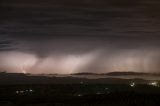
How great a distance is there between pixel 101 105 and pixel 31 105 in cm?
1711

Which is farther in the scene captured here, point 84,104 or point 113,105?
point 84,104

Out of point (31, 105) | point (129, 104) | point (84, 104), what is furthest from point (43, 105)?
point (129, 104)

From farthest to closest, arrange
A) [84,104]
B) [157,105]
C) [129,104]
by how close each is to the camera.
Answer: [84,104]
[129,104]
[157,105]

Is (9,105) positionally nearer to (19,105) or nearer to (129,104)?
(19,105)

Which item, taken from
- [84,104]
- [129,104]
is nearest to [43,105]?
[84,104]

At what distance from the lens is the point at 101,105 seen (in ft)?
338

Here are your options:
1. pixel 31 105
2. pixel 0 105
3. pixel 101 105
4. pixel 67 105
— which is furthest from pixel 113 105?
pixel 0 105

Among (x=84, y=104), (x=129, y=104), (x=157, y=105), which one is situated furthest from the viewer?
(x=84, y=104)

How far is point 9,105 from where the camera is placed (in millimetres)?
96188

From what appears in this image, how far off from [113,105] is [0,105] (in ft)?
87.8

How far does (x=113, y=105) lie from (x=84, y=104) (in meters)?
9.54

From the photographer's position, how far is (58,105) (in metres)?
102

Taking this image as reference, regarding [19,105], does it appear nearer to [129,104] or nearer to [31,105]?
[31,105]

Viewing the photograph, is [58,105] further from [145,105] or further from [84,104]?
[145,105]
